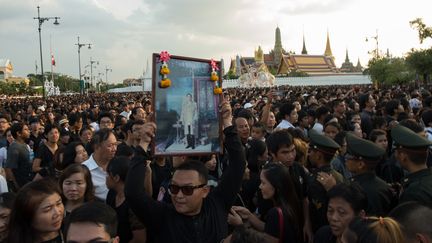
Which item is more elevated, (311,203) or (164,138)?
(164,138)

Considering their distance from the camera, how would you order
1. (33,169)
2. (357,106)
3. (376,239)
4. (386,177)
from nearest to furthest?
(376,239), (386,177), (33,169), (357,106)

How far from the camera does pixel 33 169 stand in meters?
6.82

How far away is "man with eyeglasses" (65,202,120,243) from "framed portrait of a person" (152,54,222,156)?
1.07m

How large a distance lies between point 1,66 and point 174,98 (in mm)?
146305

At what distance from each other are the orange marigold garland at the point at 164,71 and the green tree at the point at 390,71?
3987 centimetres

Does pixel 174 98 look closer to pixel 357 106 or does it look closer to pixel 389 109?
pixel 389 109

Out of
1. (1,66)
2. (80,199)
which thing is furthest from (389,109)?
(1,66)

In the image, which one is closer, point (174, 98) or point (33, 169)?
point (174, 98)

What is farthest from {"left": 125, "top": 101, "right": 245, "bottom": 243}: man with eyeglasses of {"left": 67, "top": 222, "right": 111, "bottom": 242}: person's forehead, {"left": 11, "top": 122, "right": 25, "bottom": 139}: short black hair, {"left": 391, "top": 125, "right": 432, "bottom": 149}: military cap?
{"left": 11, "top": 122, "right": 25, "bottom": 139}: short black hair

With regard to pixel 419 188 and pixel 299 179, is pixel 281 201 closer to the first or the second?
pixel 299 179

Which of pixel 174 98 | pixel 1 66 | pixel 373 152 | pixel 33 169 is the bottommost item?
pixel 33 169

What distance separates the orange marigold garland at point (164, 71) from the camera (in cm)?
397

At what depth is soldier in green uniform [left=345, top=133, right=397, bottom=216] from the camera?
377cm

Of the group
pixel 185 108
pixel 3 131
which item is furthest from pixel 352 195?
pixel 3 131
